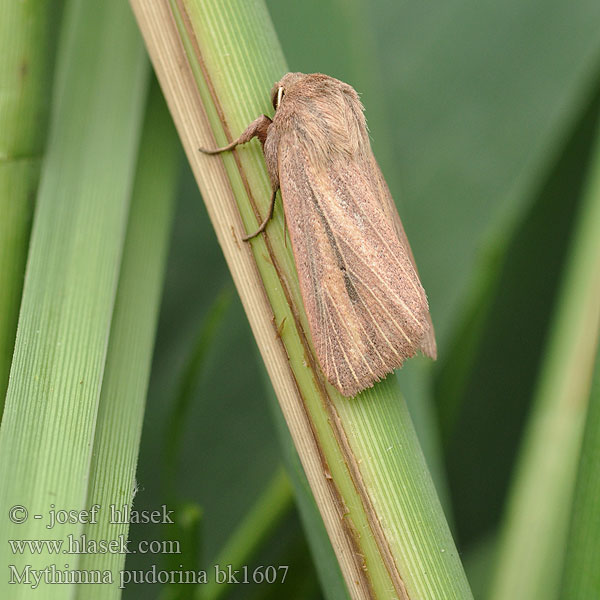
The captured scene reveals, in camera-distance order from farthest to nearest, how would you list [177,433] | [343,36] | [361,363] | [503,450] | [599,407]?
[503,450] → [343,36] → [177,433] → [361,363] → [599,407]

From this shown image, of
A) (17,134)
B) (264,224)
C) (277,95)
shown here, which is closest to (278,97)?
(277,95)

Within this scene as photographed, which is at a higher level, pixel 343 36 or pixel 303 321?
pixel 343 36

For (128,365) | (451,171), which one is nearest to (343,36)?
(451,171)

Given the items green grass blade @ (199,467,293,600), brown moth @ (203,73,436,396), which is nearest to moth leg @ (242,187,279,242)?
brown moth @ (203,73,436,396)

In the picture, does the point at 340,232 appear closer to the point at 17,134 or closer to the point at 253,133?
the point at 253,133

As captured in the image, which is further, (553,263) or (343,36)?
(553,263)

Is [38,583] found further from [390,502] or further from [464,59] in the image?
[464,59]

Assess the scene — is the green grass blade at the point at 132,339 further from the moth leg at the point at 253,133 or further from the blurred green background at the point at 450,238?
the blurred green background at the point at 450,238
